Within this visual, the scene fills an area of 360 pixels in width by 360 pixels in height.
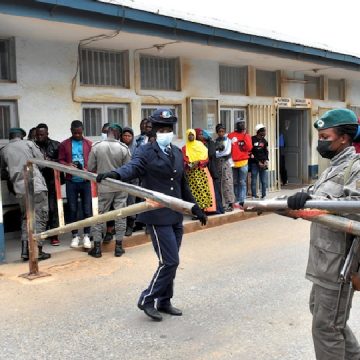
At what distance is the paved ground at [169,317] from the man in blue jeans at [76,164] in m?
0.60

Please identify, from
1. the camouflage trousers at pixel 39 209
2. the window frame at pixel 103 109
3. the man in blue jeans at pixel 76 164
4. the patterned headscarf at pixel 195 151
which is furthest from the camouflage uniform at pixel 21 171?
the patterned headscarf at pixel 195 151

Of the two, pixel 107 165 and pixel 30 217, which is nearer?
pixel 30 217

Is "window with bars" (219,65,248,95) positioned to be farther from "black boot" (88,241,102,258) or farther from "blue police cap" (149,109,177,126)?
"blue police cap" (149,109,177,126)

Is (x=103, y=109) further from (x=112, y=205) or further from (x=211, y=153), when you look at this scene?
(x=112, y=205)

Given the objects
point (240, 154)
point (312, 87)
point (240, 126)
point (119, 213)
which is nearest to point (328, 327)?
point (119, 213)

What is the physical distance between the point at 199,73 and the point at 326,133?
7.24 metres

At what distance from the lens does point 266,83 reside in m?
11.6

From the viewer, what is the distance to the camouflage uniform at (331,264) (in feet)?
8.75

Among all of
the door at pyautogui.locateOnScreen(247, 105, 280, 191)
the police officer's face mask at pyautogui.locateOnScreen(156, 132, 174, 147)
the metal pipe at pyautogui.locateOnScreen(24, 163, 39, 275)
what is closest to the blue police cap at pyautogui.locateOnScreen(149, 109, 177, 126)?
the police officer's face mask at pyautogui.locateOnScreen(156, 132, 174, 147)

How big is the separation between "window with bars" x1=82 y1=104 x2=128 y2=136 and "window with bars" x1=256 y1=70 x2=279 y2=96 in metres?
4.05

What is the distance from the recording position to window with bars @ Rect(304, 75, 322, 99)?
502 inches

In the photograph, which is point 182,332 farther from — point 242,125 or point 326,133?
point 242,125

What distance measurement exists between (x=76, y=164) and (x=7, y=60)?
1.88m

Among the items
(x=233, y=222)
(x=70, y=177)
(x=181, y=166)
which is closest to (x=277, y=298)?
(x=181, y=166)
